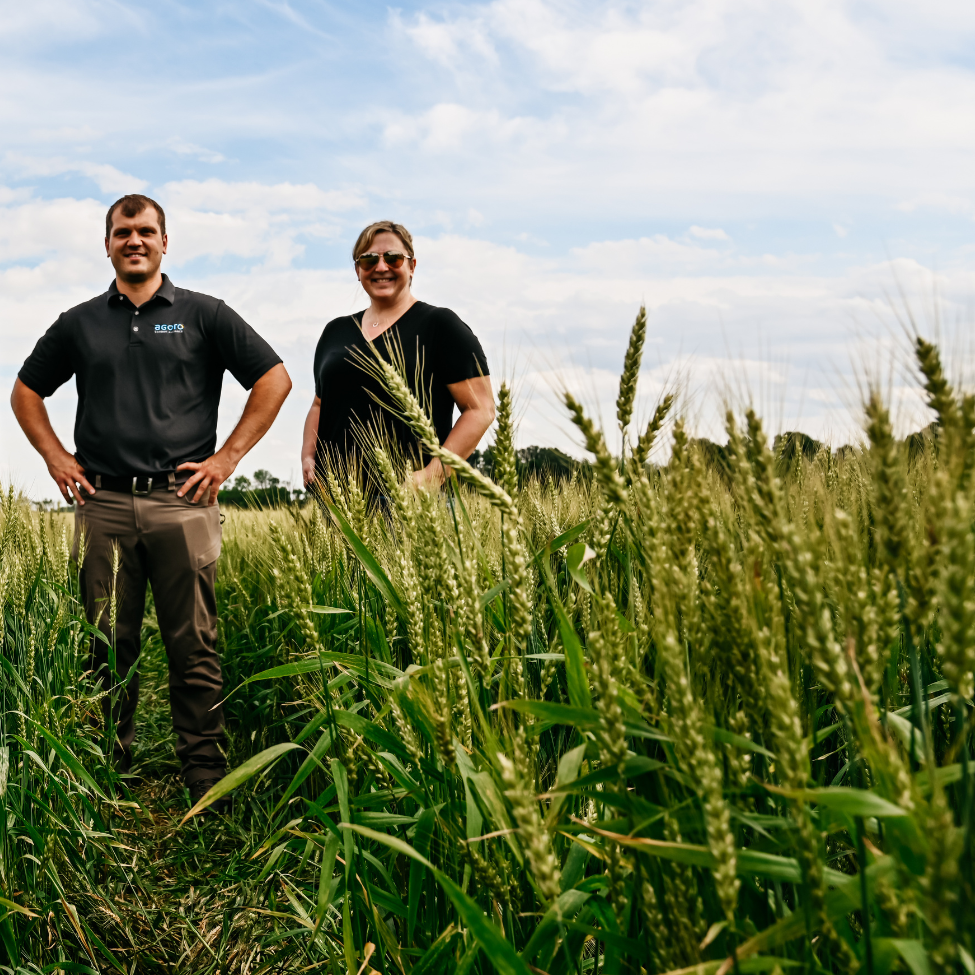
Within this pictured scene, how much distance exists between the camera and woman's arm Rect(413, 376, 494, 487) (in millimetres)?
3502

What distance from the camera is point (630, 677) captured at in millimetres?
1140

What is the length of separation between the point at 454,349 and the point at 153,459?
5.01 ft

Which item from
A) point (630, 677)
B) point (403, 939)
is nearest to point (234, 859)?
point (403, 939)

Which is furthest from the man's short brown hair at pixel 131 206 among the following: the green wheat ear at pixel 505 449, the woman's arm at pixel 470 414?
the green wheat ear at pixel 505 449

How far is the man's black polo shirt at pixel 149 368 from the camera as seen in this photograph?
12.5 feet

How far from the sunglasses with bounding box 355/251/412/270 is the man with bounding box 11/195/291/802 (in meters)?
0.72

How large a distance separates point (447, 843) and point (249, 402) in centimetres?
315

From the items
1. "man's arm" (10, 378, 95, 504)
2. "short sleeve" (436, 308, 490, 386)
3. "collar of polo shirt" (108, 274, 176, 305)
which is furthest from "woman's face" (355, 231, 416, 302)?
"man's arm" (10, 378, 95, 504)

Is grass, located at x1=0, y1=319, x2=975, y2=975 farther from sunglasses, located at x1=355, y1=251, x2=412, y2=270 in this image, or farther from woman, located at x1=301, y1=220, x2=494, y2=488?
sunglasses, located at x1=355, y1=251, x2=412, y2=270

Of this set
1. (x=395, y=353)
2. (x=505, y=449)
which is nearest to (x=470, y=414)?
(x=395, y=353)

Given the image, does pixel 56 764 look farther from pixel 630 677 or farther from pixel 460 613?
pixel 630 677

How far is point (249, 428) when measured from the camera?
4.08 metres

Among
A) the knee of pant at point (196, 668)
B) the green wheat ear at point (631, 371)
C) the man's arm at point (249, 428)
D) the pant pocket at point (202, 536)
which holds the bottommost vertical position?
the knee of pant at point (196, 668)

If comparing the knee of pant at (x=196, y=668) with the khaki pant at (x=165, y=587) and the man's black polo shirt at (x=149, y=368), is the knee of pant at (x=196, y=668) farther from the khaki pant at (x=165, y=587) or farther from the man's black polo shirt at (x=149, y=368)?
the man's black polo shirt at (x=149, y=368)
